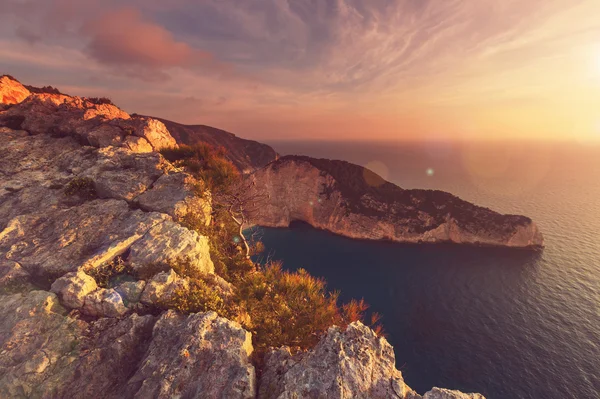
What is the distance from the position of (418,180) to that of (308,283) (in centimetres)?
19277

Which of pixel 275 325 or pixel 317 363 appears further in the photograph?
pixel 275 325

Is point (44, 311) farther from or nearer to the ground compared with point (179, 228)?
nearer to the ground

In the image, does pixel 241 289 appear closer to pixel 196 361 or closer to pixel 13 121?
pixel 196 361

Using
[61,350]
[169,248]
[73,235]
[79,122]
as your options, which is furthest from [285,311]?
[79,122]

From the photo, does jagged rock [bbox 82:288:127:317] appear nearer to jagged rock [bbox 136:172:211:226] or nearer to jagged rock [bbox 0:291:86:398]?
jagged rock [bbox 0:291:86:398]

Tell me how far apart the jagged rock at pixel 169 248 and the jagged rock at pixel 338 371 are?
20.0 ft

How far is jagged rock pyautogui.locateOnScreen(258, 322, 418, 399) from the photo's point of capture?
7263 millimetres

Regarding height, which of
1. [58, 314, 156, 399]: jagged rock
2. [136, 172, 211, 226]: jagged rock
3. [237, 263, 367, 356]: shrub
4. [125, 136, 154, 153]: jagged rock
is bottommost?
[237, 263, 367, 356]: shrub

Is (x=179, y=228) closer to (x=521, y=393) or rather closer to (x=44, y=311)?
(x=44, y=311)

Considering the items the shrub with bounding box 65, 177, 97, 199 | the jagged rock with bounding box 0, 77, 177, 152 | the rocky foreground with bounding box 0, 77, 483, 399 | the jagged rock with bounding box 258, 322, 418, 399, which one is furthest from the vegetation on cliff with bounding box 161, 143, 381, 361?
the shrub with bounding box 65, 177, 97, 199

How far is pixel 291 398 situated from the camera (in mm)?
7020

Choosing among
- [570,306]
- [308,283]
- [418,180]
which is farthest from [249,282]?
[418,180]

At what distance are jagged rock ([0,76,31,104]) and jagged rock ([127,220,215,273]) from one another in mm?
21876

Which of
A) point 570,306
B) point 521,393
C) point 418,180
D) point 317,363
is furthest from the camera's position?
point 418,180
